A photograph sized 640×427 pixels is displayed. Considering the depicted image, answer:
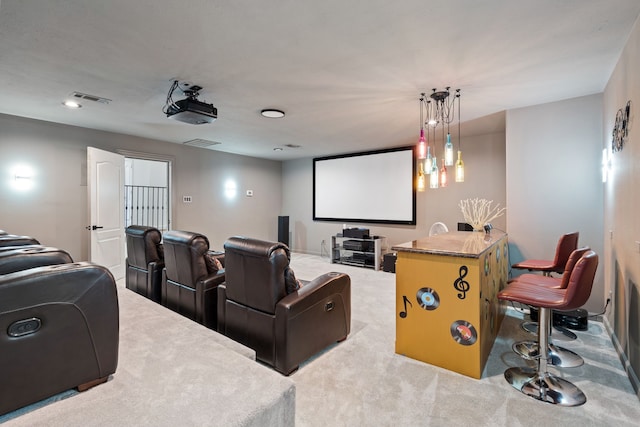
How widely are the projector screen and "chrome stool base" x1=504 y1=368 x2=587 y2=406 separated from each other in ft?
13.0

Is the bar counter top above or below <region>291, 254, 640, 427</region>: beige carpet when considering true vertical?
above

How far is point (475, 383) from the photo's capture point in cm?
212

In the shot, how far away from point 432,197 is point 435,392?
4.25 metres

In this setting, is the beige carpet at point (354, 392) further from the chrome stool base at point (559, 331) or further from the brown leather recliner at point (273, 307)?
the brown leather recliner at point (273, 307)

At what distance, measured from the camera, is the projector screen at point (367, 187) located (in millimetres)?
6039

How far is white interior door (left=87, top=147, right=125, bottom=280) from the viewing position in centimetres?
432

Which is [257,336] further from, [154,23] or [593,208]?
[593,208]

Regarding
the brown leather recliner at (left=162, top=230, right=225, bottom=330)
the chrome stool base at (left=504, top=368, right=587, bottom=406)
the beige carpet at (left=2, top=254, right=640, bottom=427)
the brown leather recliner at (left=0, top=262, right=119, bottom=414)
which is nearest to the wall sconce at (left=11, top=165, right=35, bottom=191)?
the brown leather recliner at (left=162, top=230, right=225, bottom=330)

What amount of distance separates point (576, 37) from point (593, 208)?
1997mm

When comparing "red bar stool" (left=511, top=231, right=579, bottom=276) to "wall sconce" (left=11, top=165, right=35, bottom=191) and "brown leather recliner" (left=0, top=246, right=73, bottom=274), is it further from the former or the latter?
"wall sconce" (left=11, top=165, right=35, bottom=191)

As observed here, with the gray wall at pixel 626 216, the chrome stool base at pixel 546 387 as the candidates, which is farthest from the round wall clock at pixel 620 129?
the chrome stool base at pixel 546 387

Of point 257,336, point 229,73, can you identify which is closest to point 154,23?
point 229,73

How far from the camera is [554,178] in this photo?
3473 millimetres

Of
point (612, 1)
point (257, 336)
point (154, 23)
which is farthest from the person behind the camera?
point (257, 336)
